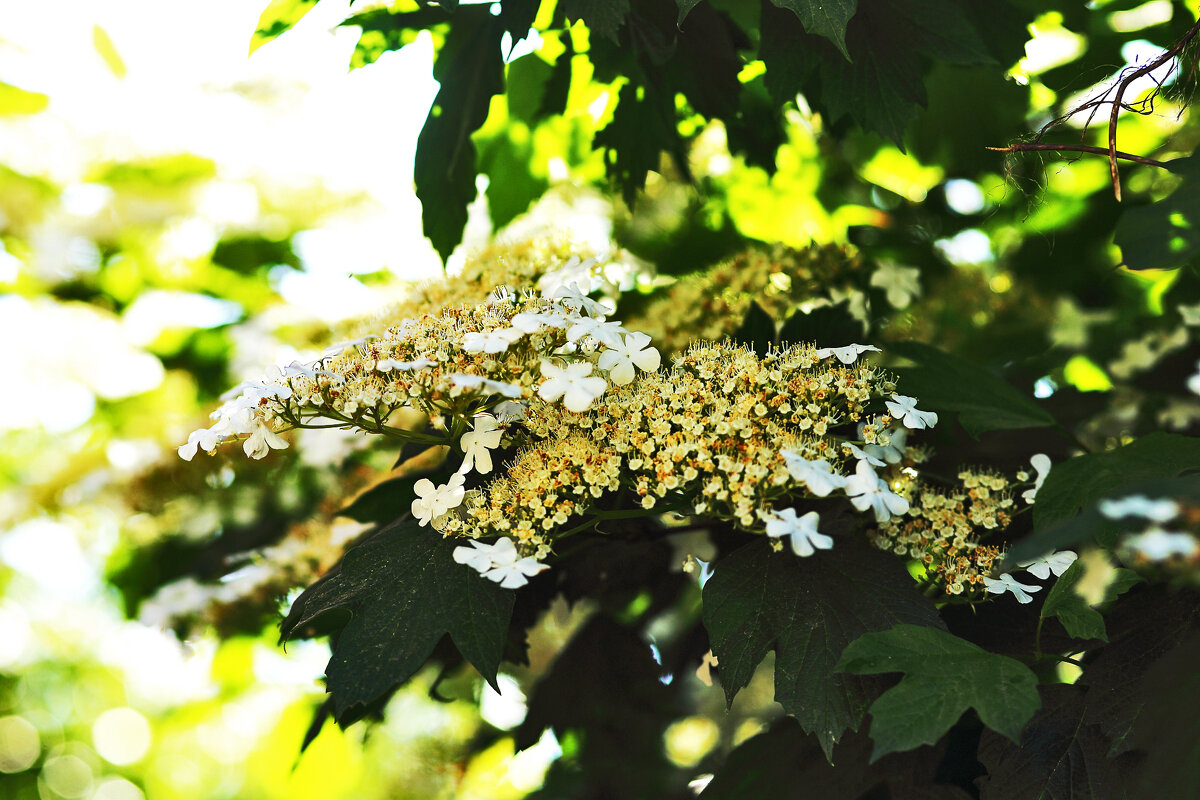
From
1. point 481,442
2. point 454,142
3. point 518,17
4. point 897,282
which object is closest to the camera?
point 481,442

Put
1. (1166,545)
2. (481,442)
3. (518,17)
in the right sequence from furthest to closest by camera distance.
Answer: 1. (518,17)
2. (481,442)
3. (1166,545)

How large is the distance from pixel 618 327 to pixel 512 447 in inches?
6.1

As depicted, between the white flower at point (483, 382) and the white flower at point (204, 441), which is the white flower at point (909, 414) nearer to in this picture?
the white flower at point (483, 382)

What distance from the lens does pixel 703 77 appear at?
860 mm

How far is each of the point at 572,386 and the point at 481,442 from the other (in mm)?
93

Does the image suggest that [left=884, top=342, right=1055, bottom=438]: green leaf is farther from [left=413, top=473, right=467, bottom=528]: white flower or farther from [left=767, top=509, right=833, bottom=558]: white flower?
[left=413, top=473, right=467, bottom=528]: white flower

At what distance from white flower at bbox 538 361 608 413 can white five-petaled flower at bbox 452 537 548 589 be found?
0.11m

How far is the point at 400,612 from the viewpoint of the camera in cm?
60

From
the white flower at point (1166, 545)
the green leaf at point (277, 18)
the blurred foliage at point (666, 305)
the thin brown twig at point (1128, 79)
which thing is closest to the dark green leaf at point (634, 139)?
the blurred foliage at point (666, 305)

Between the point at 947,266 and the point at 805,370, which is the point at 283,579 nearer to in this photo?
the point at 805,370

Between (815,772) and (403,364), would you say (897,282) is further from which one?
(403,364)

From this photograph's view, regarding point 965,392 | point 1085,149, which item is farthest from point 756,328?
point 1085,149

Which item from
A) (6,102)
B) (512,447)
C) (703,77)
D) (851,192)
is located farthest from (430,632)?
(6,102)

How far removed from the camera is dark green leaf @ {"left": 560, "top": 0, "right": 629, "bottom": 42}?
2.19 ft
